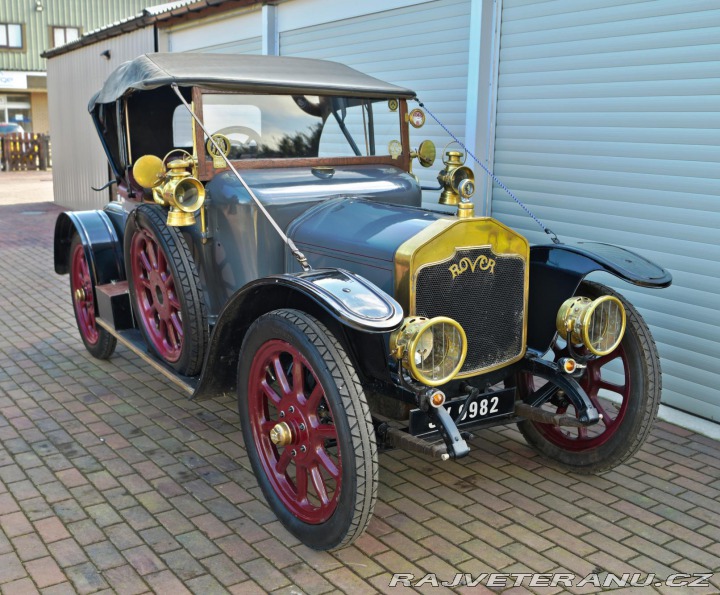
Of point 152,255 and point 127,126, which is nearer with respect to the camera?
point 152,255

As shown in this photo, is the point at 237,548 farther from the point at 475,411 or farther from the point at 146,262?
the point at 146,262

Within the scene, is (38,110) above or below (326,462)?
above

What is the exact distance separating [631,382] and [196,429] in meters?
2.38

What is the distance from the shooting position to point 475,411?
3.39 meters

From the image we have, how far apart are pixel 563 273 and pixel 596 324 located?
1.06 ft

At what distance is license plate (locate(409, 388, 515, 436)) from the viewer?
125 inches

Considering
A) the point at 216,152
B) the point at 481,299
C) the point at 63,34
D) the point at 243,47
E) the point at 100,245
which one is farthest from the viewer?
the point at 63,34

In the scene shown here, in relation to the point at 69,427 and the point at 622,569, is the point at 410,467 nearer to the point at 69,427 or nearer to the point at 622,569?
the point at 622,569

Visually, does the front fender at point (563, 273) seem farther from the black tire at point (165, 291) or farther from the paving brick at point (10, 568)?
the paving brick at point (10, 568)

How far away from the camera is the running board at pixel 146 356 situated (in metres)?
4.04

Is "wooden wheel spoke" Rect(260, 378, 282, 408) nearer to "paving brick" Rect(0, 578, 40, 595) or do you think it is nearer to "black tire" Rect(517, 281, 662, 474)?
"paving brick" Rect(0, 578, 40, 595)

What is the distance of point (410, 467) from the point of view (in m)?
4.02

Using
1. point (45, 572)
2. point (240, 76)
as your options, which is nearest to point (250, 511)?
point (45, 572)

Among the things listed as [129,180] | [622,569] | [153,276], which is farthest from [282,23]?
[622,569]
